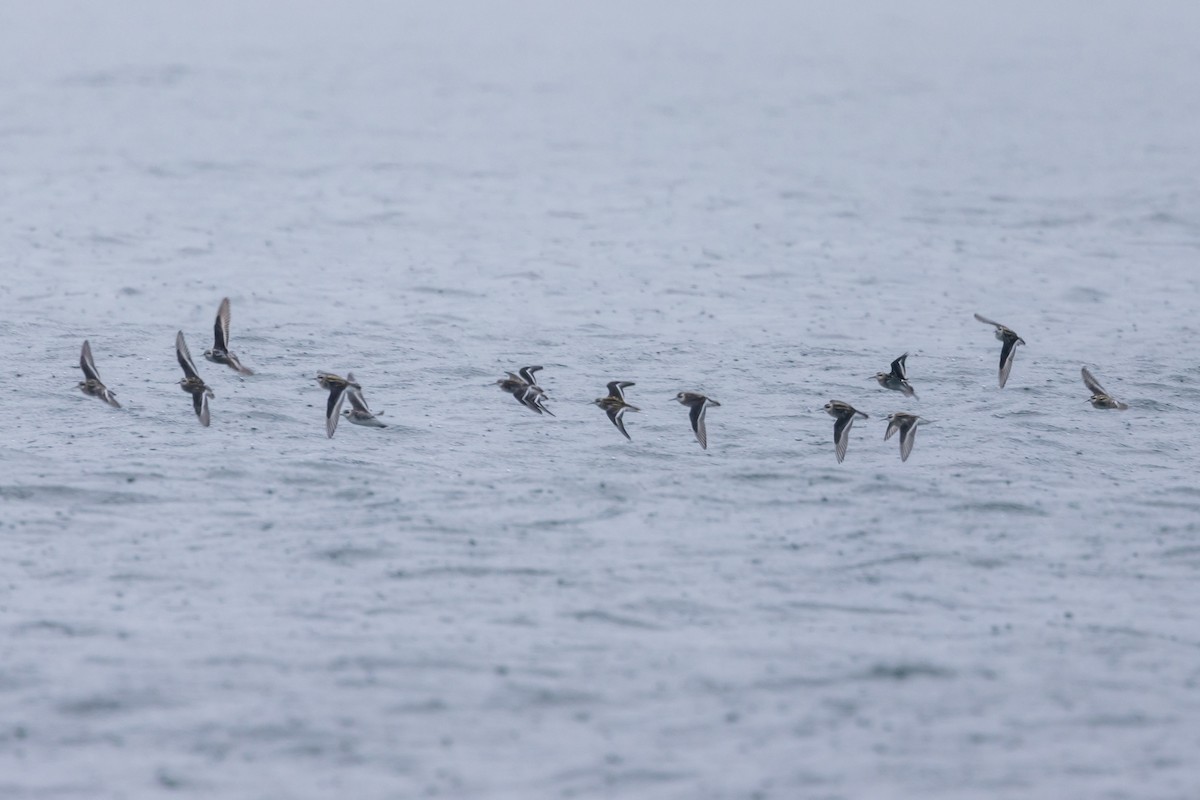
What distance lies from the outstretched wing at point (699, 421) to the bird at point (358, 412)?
4114 millimetres

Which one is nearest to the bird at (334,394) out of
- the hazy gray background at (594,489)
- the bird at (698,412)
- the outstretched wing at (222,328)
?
the hazy gray background at (594,489)

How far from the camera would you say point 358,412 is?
20.3 metres

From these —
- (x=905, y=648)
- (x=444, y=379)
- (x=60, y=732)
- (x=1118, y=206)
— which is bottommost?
(x=60, y=732)

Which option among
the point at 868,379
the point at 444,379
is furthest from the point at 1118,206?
the point at 444,379

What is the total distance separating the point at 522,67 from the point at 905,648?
6668 centimetres

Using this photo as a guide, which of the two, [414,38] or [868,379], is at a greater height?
[414,38]

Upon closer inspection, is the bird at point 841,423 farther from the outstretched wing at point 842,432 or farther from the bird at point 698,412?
the bird at point 698,412

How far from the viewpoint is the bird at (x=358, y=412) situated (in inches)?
798

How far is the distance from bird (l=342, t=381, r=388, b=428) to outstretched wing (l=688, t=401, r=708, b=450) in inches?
162

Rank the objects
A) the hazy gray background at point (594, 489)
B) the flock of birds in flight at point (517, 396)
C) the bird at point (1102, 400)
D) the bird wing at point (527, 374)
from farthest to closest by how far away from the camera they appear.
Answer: the bird at point (1102, 400), the bird wing at point (527, 374), the flock of birds in flight at point (517, 396), the hazy gray background at point (594, 489)

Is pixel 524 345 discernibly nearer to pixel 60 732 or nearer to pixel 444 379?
pixel 444 379

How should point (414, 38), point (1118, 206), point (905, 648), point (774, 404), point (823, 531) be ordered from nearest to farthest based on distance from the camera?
point (905, 648) < point (823, 531) < point (774, 404) < point (1118, 206) < point (414, 38)

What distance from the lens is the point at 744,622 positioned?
15578 millimetres

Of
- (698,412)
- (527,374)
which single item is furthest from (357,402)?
(698,412)
